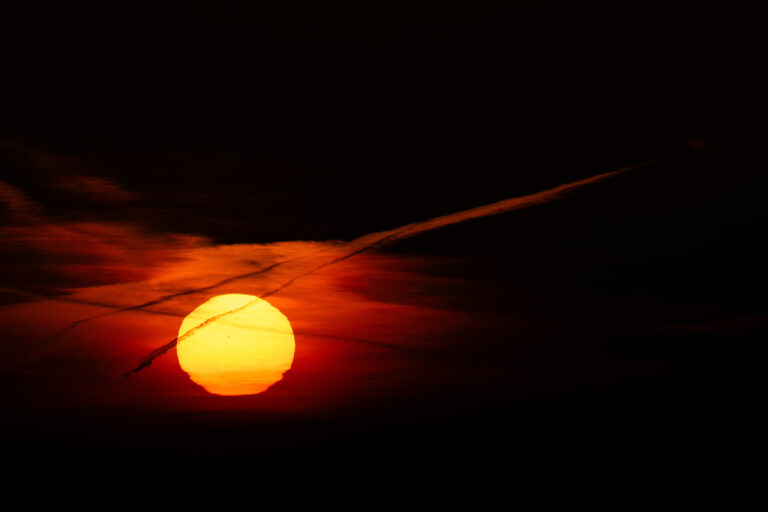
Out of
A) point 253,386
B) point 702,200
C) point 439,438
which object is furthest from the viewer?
point 702,200

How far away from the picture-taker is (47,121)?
25.7ft

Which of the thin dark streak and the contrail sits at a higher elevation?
the contrail

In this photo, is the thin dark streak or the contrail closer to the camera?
the thin dark streak

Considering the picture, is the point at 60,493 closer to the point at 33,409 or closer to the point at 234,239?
the point at 33,409

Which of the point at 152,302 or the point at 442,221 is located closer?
the point at 152,302

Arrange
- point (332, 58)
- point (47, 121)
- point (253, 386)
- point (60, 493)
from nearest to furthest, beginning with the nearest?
point (60, 493), point (253, 386), point (47, 121), point (332, 58)

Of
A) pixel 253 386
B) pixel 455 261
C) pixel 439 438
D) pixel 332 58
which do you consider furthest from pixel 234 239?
pixel 332 58

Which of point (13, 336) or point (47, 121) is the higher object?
point (47, 121)

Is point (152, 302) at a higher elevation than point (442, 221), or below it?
below

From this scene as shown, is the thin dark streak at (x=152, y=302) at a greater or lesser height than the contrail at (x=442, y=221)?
lesser

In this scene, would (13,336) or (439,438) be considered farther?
(13,336)

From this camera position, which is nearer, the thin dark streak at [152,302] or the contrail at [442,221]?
the thin dark streak at [152,302]

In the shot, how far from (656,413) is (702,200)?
3406 millimetres

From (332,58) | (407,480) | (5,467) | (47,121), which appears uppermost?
(332,58)
